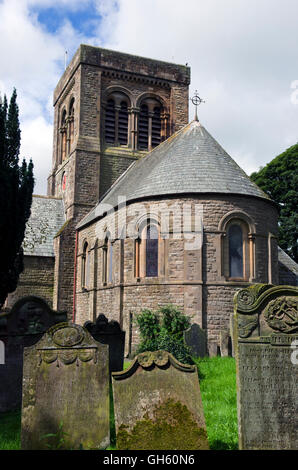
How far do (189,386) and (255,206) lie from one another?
12.8 metres

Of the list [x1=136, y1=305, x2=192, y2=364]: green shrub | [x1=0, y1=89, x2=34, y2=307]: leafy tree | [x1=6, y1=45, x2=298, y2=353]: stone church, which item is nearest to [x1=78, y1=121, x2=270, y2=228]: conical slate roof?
[x1=6, y1=45, x2=298, y2=353]: stone church

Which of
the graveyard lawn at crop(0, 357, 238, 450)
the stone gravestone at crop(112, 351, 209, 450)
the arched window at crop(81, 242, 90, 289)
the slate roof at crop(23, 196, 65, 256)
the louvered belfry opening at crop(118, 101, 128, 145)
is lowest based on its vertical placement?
the graveyard lawn at crop(0, 357, 238, 450)

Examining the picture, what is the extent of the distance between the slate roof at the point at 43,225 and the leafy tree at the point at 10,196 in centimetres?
1088

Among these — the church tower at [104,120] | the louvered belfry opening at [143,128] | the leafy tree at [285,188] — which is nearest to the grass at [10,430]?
the church tower at [104,120]

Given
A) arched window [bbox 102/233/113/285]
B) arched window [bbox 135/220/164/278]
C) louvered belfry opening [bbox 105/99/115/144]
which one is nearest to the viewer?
arched window [bbox 135/220/164/278]

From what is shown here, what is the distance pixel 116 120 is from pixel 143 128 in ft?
5.96

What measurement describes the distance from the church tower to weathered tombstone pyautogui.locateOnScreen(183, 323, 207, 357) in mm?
12346

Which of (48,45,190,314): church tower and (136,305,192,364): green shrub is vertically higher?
(48,45,190,314): church tower

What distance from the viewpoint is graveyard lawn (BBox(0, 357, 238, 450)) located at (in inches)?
261

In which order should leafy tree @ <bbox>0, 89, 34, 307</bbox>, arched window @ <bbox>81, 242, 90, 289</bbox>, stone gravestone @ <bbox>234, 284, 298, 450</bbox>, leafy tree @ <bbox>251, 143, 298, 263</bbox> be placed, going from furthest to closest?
leafy tree @ <bbox>251, 143, 298, 263</bbox>, arched window @ <bbox>81, 242, 90, 289</bbox>, leafy tree @ <bbox>0, 89, 34, 307</bbox>, stone gravestone @ <bbox>234, 284, 298, 450</bbox>

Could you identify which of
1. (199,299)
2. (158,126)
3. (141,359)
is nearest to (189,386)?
(141,359)

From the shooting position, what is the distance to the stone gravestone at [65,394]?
598 cm

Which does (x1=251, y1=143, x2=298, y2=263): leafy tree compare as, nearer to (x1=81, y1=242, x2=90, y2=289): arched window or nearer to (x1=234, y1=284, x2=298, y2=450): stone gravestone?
(x1=81, y1=242, x2=90, y2=289): arched window

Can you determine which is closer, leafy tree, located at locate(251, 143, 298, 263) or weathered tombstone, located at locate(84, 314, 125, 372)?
weathered tombstone, located at locate(84, 314, 125, 372)
